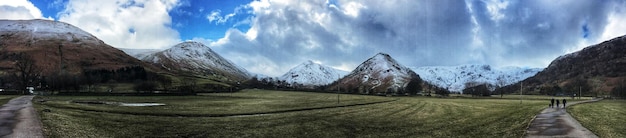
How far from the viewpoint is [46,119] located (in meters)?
42.0

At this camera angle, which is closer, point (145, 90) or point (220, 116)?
point (220, 116)

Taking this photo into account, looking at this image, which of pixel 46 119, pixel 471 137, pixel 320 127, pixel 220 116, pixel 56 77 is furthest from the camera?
pixel 56 77

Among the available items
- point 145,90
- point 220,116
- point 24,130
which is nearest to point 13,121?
point 24,130

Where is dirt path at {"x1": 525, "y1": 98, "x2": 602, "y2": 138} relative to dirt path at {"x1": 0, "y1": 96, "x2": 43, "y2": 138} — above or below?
below

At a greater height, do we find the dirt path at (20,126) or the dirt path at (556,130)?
the dirt path at (20,126)

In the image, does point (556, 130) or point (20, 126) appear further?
point (556, 130)

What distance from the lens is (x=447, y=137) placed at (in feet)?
130

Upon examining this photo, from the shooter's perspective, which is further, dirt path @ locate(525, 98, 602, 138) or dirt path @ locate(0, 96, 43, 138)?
dirt path @ locate(525, 98, 602, 138)

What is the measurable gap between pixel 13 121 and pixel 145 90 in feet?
490

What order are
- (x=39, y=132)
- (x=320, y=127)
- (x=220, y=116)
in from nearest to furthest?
(x=39, y=132)
(x=320, y=127)
(x=220, y=116)

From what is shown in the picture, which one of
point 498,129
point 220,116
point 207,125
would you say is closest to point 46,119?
point 207,125

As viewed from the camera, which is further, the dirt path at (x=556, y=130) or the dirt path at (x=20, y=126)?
the dirt path at (x=556, y=130)

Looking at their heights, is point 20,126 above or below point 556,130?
above

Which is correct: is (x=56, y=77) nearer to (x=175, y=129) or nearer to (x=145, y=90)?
(x=145, y=90)
